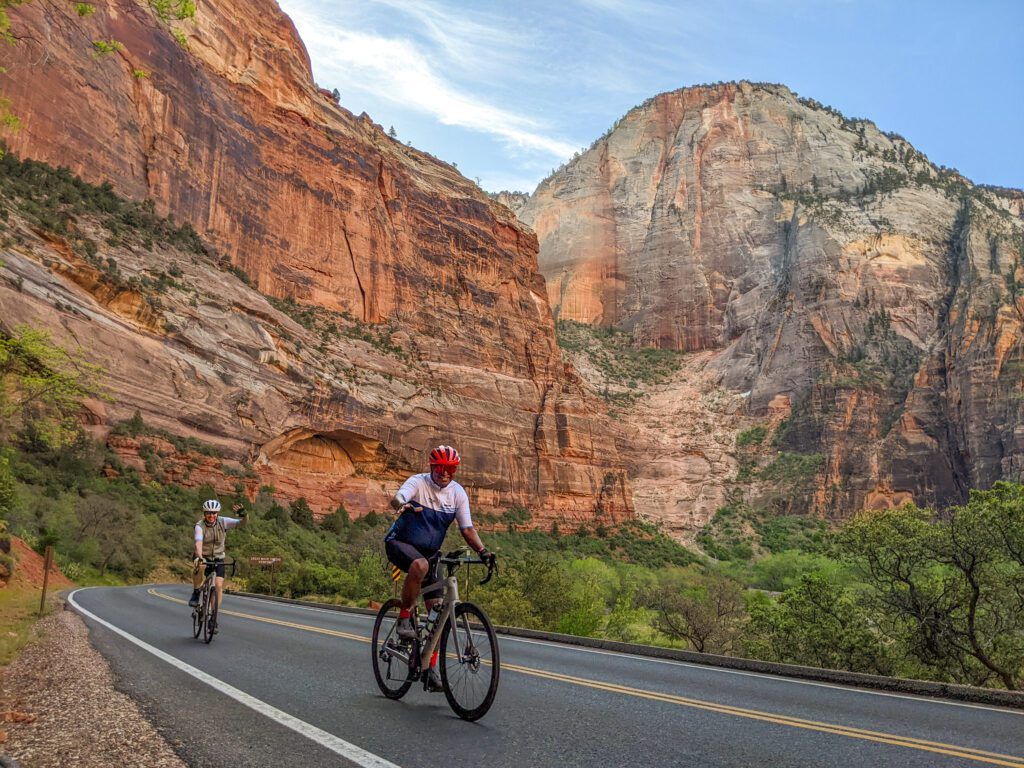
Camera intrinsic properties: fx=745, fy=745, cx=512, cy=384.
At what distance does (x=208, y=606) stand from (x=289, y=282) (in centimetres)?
5023

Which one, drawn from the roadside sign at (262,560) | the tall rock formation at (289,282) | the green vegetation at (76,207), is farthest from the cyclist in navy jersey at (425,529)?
the green vegetation at (76,207)

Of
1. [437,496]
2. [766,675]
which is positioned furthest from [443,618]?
[766,675]

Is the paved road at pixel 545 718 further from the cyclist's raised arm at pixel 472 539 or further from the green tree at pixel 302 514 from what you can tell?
the green tree at pixel 302 514

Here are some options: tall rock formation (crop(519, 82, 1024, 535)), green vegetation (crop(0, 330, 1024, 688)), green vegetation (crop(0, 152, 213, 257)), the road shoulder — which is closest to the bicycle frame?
the road shoulder

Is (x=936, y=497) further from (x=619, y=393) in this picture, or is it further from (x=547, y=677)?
(x=547, y=677)

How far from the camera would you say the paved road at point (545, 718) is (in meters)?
4.41

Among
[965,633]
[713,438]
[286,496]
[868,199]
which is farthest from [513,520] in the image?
[868,199]

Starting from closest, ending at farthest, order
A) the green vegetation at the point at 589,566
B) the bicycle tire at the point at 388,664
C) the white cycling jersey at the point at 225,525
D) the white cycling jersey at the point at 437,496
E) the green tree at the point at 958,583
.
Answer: the white cycling jersey at the point at 437,496, the bicycle tire at the point at 388,664, the white cycling jersey at the point at 225,525, the green tree at the point at 958,583, the green vegetation at the point at 589,566

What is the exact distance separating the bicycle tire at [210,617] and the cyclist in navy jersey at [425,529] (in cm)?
493

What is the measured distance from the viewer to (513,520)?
61031 millimetres

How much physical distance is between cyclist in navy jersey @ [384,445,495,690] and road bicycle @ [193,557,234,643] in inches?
196

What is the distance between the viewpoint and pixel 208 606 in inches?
383

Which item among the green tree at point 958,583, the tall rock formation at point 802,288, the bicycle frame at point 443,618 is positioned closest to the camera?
the bicycle frame at point 443,618

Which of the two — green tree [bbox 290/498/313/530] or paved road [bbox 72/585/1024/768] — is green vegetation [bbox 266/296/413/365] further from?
paved road [bbox 72/585/1024/768]
